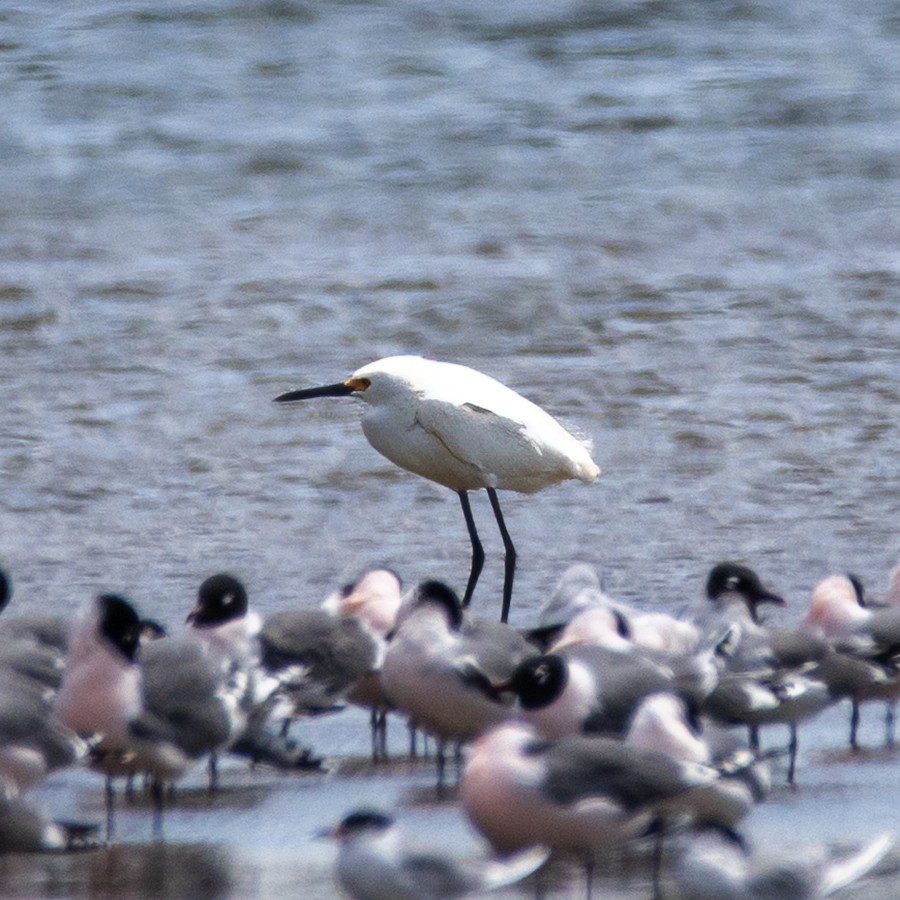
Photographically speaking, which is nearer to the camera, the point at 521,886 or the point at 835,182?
the point at 521,886

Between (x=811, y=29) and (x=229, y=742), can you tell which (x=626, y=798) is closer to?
(x=229, y=742)

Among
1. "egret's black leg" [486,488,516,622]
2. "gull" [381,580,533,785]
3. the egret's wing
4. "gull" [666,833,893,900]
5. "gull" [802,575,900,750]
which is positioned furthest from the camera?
the egret's wing

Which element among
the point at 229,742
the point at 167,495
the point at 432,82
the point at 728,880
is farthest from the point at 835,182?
the point at 728,880

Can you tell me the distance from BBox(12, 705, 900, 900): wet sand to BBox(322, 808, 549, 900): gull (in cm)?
27

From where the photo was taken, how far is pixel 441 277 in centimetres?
1380

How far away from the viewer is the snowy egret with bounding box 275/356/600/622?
8.06 metres

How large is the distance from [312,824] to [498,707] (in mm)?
649

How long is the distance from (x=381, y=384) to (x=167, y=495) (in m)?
1.72

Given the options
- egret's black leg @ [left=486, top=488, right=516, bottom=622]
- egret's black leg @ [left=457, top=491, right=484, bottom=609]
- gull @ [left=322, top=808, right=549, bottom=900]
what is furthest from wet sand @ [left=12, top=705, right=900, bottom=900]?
egret's black leg @ [left=457, top=491, right=484, bottom=609]

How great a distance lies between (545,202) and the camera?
16203 millimetres

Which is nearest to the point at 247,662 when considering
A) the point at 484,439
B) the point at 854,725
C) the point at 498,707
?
the point at 498,707

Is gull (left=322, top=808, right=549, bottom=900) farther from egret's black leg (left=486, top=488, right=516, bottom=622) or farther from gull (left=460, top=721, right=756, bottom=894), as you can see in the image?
egret's black leg (left=486, top=488, right=516, bottom=622)

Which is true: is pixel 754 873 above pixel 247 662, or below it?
above

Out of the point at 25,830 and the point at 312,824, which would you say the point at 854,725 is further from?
the point at 25,830
